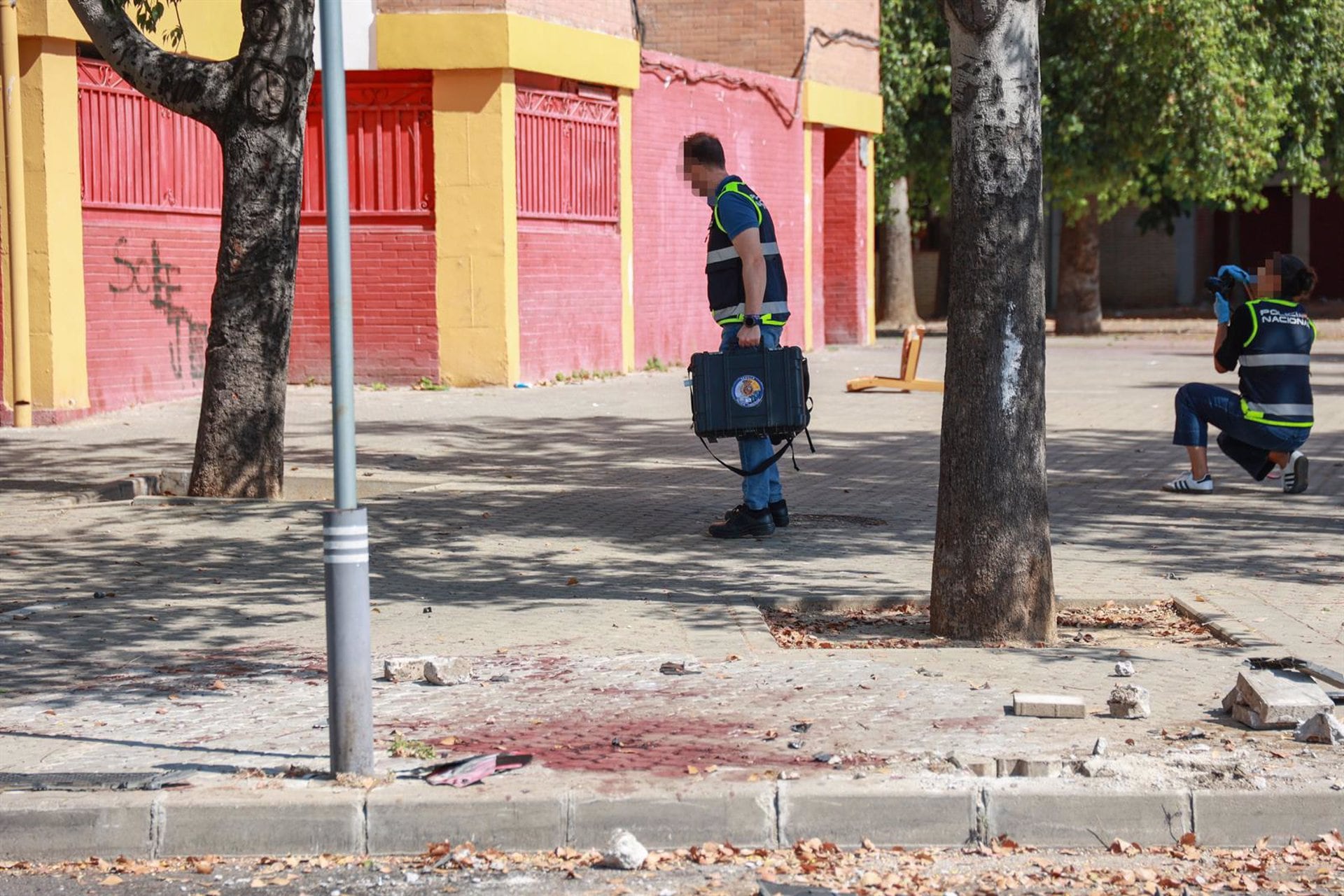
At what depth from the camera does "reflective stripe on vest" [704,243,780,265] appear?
912cm

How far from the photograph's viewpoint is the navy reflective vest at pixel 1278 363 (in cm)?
1088

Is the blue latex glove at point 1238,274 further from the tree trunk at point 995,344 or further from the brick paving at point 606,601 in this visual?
the tree trunk at point 995,344

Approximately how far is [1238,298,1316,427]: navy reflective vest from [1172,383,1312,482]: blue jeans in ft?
0.20

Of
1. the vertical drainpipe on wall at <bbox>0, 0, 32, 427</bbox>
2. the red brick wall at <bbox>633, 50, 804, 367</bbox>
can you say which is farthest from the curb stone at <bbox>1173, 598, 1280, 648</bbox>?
the red brick wall at <bbox>633, 50, 804, 367</bbox>

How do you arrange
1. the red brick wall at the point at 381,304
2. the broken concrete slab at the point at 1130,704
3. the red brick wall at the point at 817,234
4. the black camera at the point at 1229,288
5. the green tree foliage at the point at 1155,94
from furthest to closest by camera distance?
1. the green tree foliage at the point at 1155,94
2. the red brick wall at the point at 817,234
3. the red brick wall at the point at 381,304
4. the black camera at the point at 1229,288
5. the broken concrete slab at the point at 1130,704

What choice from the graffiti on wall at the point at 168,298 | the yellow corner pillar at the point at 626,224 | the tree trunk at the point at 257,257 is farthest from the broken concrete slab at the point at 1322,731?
the yellow corner pillar at the point at 626,224

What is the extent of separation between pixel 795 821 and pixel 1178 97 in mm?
23964

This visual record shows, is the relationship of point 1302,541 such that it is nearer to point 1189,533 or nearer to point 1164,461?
point 1189,533

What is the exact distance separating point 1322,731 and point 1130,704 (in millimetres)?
586

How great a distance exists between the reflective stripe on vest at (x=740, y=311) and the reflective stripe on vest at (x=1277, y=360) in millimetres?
3382

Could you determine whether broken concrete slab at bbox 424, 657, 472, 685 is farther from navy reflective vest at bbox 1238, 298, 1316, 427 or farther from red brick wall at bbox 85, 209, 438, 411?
red brick wall at bbox 85, 209, 438, 411

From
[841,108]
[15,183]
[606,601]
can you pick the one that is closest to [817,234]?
[841,108]

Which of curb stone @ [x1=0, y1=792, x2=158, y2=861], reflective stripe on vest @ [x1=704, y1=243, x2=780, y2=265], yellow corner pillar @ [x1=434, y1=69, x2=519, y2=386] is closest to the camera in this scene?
curb stone @ [x1=0, y1=792, x2=158, y2=861]

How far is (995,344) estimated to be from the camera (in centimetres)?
690
